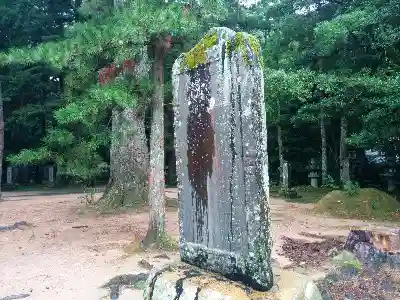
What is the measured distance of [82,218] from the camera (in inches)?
467

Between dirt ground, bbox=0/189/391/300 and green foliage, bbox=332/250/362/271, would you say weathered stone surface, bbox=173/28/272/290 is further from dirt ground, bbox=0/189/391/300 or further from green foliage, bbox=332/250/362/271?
green foliage, bbox=332/250/362/271

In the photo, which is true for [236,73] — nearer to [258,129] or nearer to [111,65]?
[258,129]

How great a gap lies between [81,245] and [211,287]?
567 centimetres

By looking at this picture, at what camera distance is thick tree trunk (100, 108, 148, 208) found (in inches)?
507

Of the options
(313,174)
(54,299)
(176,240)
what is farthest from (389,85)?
(313,174)

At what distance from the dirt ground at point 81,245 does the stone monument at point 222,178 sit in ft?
5.61

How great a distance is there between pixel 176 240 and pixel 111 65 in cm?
351

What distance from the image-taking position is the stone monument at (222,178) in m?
3.62

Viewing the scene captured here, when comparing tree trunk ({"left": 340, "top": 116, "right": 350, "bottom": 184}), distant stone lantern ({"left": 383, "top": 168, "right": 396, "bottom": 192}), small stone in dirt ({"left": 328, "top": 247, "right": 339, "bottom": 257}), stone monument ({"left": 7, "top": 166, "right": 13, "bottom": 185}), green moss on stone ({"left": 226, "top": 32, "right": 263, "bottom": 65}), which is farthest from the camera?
→ stone monument ({"left": 7, "top": 166, "right": 13, "bottom": 185})

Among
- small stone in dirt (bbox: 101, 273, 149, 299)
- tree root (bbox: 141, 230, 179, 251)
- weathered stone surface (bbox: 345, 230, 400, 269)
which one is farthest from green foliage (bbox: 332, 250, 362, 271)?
small stone in dirt (bbox: 101, 273, 149, 299)

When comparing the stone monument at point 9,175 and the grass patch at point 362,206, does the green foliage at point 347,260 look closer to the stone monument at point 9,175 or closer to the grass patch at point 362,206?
the grass patch at point 362,206

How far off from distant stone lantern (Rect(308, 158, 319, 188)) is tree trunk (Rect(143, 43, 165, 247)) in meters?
13.2

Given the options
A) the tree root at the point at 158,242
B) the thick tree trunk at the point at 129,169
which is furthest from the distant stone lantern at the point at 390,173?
the tree root at the point at 158,242

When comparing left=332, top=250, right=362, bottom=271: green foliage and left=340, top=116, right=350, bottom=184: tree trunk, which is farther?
left=340, top=116, right=350, bottom=184: tree trunk
